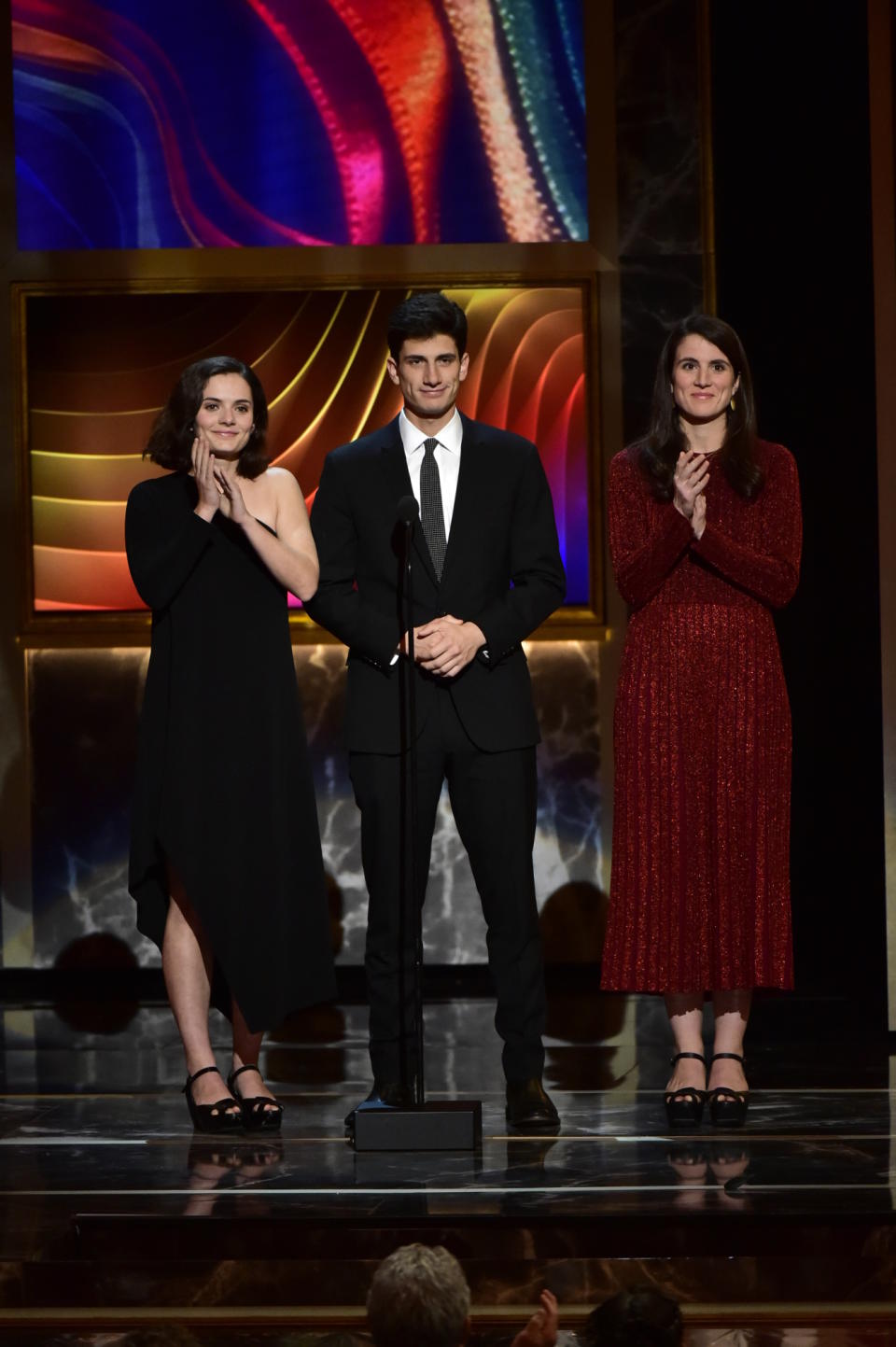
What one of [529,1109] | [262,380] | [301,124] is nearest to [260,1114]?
[529,1109]

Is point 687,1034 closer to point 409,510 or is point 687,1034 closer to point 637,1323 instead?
point 409,510

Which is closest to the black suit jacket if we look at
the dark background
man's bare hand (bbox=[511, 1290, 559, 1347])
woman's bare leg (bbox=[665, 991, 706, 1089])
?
woman's bare leg (bbox=[665, 991, 706, 1089])

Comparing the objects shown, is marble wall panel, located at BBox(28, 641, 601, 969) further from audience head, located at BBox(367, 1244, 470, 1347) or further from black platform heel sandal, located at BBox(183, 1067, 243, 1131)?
audience head, located at BBox(367, 1244, 470, 1347)

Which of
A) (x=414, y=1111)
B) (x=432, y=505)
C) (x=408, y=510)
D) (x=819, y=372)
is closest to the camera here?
(x=408, y=510)

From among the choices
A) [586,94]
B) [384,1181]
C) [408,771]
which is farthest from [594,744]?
[384,1181]

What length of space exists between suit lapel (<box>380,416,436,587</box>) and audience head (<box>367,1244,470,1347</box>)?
1971 mm

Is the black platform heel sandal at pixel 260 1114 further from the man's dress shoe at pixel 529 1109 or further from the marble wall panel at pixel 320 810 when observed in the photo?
the marble wall panel at pixel 320 810

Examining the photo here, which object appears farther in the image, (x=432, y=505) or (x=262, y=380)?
(x=262, y=380)

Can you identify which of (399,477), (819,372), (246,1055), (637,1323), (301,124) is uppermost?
(301,124)

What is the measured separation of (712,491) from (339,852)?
2747 millimetres

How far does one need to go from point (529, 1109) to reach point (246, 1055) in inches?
24.6

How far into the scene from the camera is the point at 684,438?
375cm

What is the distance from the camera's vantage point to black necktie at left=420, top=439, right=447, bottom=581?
3686mm

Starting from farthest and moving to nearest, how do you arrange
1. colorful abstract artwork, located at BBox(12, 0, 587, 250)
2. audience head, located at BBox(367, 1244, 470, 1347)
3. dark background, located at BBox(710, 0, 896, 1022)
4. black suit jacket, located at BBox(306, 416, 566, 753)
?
colorful abstract artwork, located at BBox(12, 0, 587, 250) < dark background, located at BBox(710, 0, 896, 1022) < black suit jacket, located at BBox(306, 416, 566, 753) < audience head, located at BBox(367, 1244, 470, 1347)
